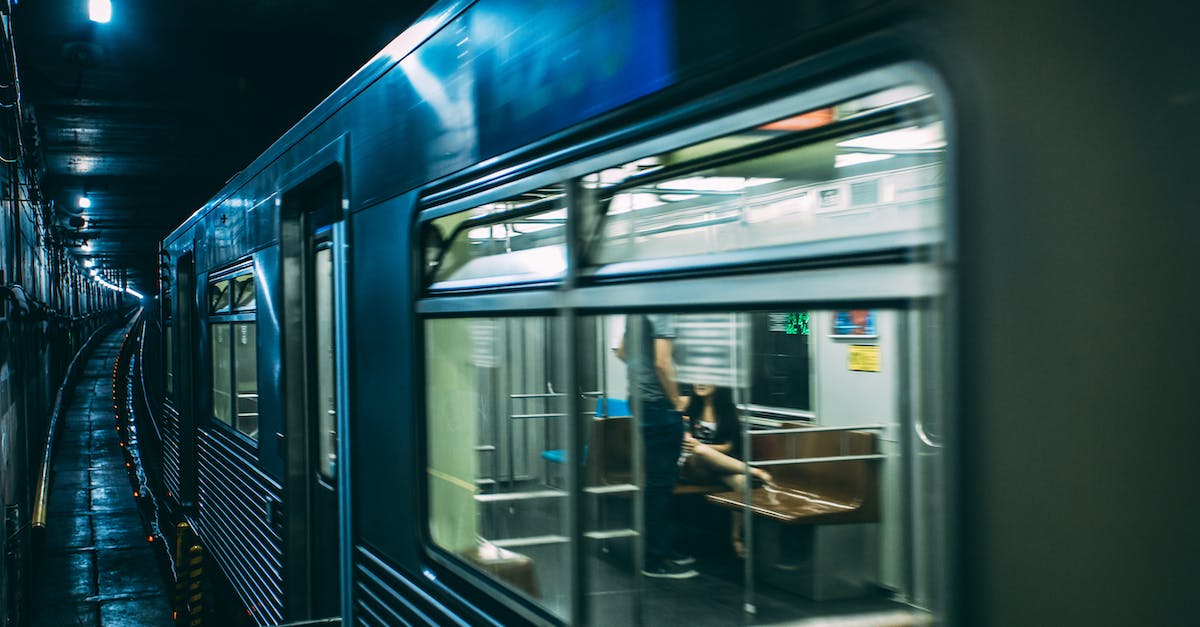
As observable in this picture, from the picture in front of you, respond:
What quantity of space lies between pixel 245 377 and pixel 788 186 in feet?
17.4

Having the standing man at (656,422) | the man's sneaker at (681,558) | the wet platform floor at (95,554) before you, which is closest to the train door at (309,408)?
the man's sneaker at (681,558)

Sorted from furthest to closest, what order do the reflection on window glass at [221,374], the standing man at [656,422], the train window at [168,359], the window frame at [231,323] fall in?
the train window at [168,359], the reflection on window glass at [221,374], the window frame at [231,323], the standing man at [656,422]

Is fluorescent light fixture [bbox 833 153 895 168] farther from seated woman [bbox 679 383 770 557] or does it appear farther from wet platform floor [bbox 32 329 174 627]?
wet platform floor [bbox 32 329 174 627]

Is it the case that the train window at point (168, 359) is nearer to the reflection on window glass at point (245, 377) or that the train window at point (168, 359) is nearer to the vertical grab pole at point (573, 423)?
the reflection on window glass at point (245, 377)

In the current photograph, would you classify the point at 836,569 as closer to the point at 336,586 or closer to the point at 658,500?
the point at 658,500

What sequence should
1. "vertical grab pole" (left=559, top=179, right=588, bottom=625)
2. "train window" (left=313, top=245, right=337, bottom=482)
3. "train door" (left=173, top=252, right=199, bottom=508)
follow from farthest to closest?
1. "train door" (left=173, top=252, right=199, bottom=508)
2. "train window" (left=313, top=245, right=337, bottom=482)
3. "vertical grab pole" (left=559, top=179, right=588, bottom=625)

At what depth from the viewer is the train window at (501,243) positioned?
2125 millimetres

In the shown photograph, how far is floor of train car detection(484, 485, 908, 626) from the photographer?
207cm

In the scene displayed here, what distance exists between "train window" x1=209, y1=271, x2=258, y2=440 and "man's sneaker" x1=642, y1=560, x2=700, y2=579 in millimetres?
3742

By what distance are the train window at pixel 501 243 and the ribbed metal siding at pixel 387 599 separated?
2.95 ft

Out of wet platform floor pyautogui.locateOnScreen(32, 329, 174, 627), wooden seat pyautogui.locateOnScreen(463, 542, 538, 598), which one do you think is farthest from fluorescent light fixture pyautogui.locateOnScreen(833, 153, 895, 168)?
wet platform floor pyautogui.locateOnScreen(32, 329, 174, 627)

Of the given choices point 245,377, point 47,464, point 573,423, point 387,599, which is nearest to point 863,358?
point 573,423

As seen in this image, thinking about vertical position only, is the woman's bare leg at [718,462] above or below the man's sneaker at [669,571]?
above

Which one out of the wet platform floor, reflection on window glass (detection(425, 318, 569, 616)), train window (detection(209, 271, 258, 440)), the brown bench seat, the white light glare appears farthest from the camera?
the wet platform floor
